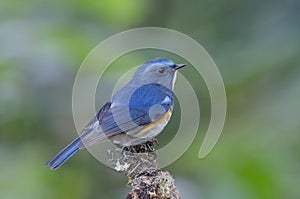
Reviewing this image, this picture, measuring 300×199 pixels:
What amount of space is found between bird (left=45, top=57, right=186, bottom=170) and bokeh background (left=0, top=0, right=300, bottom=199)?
41 centimetres

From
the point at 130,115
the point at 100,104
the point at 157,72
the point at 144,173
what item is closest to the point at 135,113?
the point at 130,115

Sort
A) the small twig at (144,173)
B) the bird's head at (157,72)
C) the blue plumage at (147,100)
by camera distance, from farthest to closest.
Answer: the bird's head at (157,72)
the blue plumage at (147,100)
the small twig at (144,173)

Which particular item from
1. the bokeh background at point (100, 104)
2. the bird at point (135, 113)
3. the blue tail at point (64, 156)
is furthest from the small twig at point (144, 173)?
the bokeh background at point (100, 104)

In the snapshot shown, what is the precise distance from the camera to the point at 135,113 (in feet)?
14.3

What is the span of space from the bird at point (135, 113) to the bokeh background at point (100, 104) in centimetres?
41

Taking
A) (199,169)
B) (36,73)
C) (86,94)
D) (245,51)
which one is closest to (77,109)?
(86,94)

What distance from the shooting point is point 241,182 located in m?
4.19

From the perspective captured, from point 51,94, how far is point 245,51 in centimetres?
170

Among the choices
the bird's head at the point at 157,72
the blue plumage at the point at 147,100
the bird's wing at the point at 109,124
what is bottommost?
the bird's wing at the point at 109,124

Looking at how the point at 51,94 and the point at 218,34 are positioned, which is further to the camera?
the point at 218,34

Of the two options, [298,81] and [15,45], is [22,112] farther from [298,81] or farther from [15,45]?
[298,81]

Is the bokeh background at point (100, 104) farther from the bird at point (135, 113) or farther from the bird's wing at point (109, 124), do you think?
the bird's wing at point (109, 124)

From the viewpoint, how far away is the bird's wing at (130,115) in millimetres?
4090

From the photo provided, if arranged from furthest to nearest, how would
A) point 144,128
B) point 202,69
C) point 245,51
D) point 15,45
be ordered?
1. point 202,69
2. point 245,51
3. point 15,45
4. point 144,128
